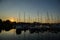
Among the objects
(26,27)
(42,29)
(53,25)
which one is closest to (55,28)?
(53,25)

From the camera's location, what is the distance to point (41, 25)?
46.8m

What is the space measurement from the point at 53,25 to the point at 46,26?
2.51m

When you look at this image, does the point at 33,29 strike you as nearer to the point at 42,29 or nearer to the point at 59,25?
the point at 42,29

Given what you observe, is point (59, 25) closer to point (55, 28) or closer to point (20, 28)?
point (55, 28)

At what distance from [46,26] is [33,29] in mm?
5223

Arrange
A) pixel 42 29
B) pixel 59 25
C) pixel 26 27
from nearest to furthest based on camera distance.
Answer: pixel 42 29 < pixel 59 25 < pixel 26 27

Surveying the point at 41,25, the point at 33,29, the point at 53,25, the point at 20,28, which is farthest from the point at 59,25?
the point at 20,28

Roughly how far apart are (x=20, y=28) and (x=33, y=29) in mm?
5789

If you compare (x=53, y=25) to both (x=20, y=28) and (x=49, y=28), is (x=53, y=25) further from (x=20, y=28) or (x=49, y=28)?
(x=20, y=28)

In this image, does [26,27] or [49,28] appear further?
[26,27]

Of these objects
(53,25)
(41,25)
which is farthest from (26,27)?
(53,25)

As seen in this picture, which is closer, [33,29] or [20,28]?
[33,29]

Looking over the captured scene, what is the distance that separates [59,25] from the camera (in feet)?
156

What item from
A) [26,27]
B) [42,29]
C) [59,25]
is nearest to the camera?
[42,29]
